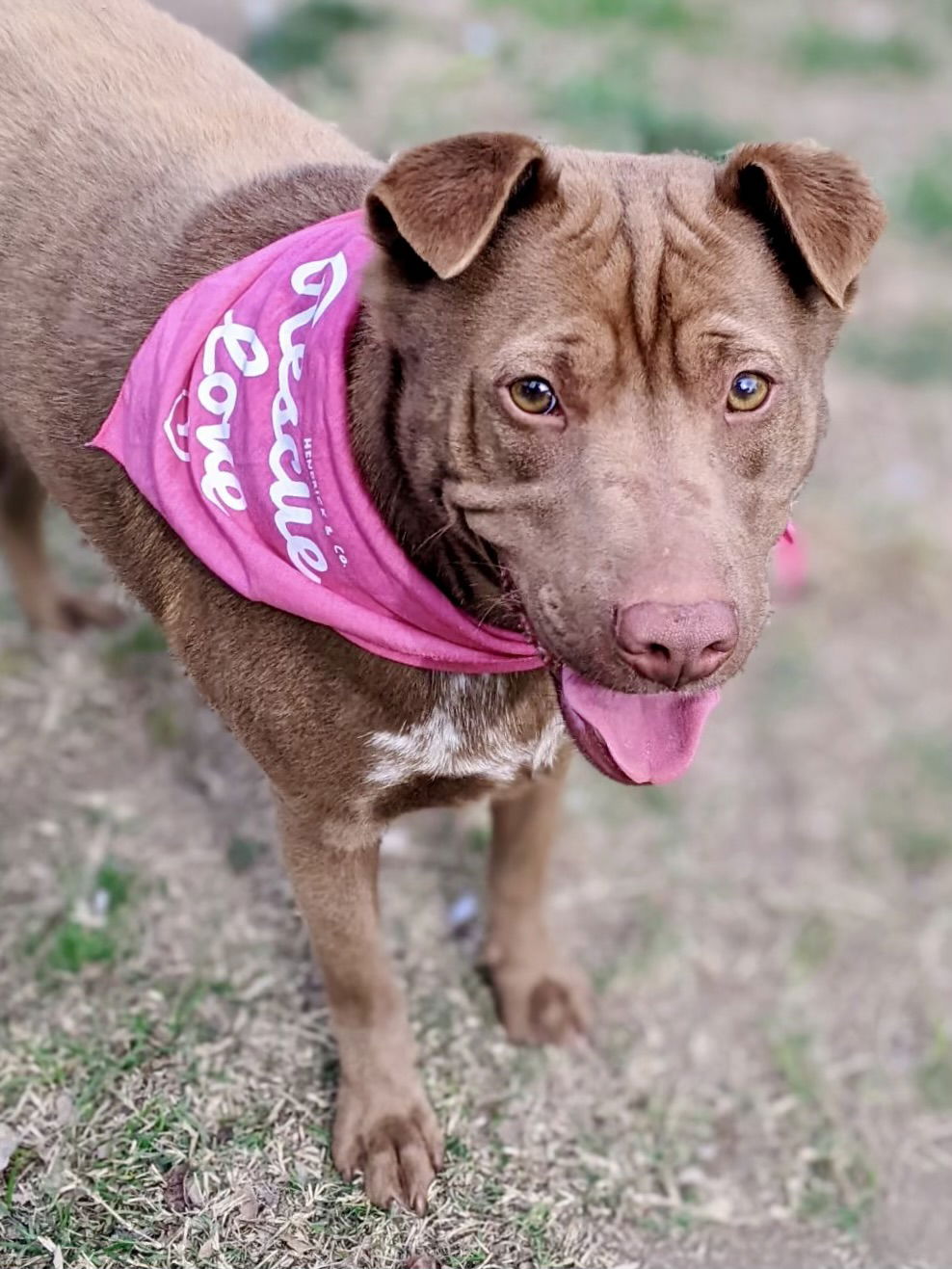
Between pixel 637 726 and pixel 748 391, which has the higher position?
pixel 748 391

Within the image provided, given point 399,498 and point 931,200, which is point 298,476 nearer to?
point 399,498

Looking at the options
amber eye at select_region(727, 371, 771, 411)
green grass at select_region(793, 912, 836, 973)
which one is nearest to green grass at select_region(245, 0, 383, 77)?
green grass at select_region(793, 912, 836, 973)

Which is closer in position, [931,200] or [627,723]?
[627,723]

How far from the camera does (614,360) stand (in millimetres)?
2123

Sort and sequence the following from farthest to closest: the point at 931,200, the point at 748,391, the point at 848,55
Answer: the point at 848,55, the point at 931,200, the point at 748,391

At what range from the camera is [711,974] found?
4031mm

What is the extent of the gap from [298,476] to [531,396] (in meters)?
0.53

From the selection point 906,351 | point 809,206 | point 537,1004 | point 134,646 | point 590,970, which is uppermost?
point 809,206

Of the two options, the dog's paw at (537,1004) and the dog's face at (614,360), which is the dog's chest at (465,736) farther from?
the dog's paw at (537,1004)

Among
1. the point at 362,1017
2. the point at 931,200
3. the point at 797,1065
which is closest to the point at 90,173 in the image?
the point at 362,1017

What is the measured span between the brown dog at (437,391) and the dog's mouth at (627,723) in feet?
0.36

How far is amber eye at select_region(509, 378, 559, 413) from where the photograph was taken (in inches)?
83.7

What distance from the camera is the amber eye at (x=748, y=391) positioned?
217 centimetres

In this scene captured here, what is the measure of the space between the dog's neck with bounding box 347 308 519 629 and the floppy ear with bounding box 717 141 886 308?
0.66m
